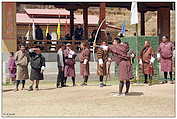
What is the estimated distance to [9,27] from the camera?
17219 mm

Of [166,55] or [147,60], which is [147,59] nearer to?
[147,60]

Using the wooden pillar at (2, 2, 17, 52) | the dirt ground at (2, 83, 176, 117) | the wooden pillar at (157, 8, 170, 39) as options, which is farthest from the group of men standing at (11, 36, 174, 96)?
the wooden pillar at (157, 8, 170, 39)

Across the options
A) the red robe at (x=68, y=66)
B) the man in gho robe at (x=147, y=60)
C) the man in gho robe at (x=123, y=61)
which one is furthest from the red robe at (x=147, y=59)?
the man in gho robe at (x=123, y=61)

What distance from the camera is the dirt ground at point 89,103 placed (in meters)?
7.98

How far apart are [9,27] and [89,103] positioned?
877cm

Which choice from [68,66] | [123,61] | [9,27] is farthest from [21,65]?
[9,27]

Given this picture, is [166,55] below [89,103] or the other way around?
the other way around

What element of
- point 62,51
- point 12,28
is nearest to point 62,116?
point 62,51

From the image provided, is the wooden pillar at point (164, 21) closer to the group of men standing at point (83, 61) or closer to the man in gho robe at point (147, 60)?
the group of men standing at point (83, 61)

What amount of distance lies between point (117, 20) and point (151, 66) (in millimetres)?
38465

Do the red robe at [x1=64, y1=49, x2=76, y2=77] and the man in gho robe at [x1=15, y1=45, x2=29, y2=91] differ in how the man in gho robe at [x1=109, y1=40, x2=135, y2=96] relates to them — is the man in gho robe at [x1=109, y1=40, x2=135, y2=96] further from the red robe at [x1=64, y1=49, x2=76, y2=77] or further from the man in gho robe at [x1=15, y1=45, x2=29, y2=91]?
the red robe at [x1=64, y1=49, x2=76, y2=77]

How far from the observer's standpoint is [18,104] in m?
9.24

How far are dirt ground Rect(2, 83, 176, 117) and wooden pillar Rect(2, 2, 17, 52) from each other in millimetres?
5312

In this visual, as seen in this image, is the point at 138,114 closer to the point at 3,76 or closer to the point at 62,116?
the point at 62,116
